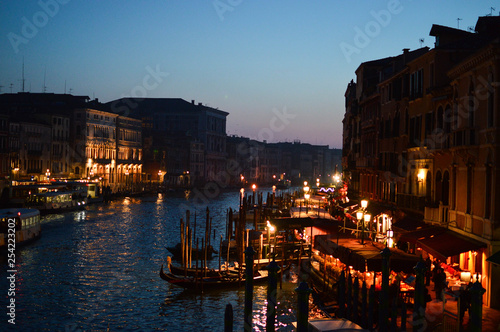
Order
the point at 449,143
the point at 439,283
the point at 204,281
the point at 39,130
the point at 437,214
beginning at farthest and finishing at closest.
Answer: the point at 39,130
the point at 204,281
the point at 437,214
the point at 449,143
the point at 439,283

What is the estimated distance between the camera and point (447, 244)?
14547mm

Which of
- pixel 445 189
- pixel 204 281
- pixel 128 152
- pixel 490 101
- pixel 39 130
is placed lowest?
pixel 204 281

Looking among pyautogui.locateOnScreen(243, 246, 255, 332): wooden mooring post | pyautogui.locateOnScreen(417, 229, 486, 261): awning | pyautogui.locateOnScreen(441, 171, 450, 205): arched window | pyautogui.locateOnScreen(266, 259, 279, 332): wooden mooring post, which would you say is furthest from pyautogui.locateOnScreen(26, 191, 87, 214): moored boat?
pyautogui.locateOnScreen(266, 259, 279, 332): wooden mooring post

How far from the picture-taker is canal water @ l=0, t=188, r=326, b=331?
16375 mm

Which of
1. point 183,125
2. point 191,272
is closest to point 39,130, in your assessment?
point 183,125

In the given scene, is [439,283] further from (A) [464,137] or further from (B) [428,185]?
(B) [428,185]

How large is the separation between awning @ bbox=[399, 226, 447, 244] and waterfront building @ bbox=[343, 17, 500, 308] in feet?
0.66

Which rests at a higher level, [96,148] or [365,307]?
[96,148]

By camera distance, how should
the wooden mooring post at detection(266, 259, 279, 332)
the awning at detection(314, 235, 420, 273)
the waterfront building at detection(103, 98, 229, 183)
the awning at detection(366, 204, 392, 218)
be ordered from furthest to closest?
the waterfront building at detection(103, 98, 229, 183)
the awning at detection(366, 204, 392, 218)
the awning at detection(314, 235, 420, 273)
the wooden mooring post at detection(266, 259, 279, 332)

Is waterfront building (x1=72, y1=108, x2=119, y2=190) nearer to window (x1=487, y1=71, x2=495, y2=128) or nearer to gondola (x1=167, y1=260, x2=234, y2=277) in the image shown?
gondola (x1=167, y1=260, x2=234, y2=277)

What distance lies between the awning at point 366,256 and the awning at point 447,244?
2.32 ft

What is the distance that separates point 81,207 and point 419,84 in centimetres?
3637

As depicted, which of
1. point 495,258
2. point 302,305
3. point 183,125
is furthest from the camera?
point 183,125

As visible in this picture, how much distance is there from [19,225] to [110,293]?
10998 mm
